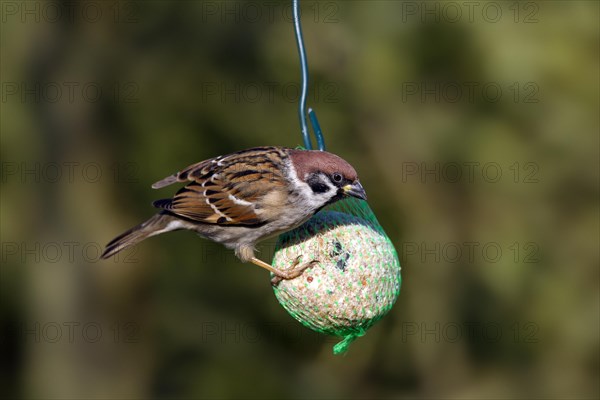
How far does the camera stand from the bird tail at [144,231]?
14.4ft

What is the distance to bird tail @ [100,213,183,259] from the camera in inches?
173

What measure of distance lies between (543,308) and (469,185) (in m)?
1.07

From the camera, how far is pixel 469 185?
6727 mm

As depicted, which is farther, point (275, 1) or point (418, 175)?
point (275, 1)

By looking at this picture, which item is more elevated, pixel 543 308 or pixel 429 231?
pixel 429 231

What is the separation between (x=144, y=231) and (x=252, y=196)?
0.62 metres

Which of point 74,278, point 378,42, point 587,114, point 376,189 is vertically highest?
point 378,42

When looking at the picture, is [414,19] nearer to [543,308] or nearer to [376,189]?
[376,189]

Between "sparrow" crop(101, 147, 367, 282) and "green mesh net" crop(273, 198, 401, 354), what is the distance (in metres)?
0.06

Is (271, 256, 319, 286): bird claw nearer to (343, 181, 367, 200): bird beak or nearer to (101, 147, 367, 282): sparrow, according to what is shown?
(101, 147, 367, 282): sparrow

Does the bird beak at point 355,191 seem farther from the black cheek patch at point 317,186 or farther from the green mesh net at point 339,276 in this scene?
the green mesh net at point 339,276

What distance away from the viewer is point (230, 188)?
425cm

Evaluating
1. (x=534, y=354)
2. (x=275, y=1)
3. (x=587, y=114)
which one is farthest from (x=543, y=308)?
(x=275, y=1)

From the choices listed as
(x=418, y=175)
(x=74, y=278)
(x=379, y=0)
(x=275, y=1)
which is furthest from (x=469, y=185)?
(x=74, y=278)
